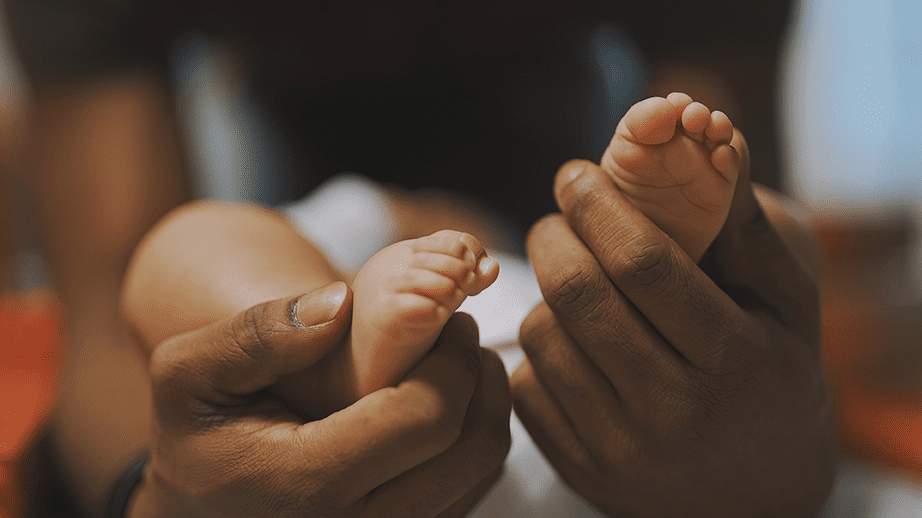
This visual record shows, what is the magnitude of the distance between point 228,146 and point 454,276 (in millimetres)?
529

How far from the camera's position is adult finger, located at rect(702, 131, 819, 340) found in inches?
11.5

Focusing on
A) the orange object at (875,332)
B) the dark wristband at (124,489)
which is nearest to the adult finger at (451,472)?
the dark wristband at (124,489)

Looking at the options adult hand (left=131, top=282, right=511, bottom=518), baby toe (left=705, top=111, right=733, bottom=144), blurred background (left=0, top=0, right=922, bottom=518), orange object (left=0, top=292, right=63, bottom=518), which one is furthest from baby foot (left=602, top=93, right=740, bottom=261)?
orange object (left=0, top=292, right=63, bottom=518)

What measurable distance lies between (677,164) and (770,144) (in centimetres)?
36

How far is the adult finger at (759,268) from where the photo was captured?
0.29m

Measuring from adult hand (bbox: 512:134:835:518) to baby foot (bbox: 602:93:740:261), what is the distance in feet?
0.05

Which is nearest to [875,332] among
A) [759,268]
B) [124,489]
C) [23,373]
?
[759,268]

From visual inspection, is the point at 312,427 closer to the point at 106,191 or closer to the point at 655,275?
the point at 655,275

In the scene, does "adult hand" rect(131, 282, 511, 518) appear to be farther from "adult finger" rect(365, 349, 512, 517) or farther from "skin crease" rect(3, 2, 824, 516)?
"skin crease" rect(3, 2, 824, 516)

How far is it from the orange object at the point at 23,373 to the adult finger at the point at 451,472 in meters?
0.31

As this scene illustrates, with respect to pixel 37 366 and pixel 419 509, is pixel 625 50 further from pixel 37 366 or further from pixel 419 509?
pixel 37 366

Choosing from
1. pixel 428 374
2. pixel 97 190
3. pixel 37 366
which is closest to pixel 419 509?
pixel 428 374

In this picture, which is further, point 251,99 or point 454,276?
point 251,99

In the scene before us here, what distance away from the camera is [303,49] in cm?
62
